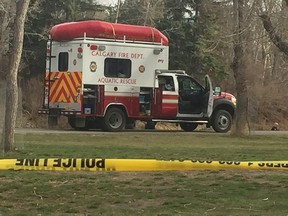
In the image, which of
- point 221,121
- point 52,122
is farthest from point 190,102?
point 52,122

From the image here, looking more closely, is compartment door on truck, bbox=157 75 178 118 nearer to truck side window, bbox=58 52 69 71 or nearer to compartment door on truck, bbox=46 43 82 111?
compartment door on truck, bbox=46 43 82 111

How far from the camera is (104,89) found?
2125cm

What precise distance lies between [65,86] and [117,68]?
6.25 ft

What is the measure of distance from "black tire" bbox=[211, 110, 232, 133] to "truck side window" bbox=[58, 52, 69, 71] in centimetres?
605

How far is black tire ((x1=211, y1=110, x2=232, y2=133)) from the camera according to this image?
2364cm

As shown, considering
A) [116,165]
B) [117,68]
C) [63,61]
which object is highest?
[63,61]

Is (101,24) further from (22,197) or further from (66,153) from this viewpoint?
(22,197)

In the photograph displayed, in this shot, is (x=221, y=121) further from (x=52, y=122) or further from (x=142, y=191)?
(x=142, y=191)

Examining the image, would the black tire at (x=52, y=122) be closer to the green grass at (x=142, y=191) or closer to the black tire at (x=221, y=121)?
the black tire at (x=221, y=121)

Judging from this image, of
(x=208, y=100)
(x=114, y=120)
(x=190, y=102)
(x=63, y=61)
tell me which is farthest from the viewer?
(x=190, y=102)

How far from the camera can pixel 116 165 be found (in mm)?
10859

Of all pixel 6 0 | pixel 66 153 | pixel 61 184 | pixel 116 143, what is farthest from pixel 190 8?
pixel 61 184

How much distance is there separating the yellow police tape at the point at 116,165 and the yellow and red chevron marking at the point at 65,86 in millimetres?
10133

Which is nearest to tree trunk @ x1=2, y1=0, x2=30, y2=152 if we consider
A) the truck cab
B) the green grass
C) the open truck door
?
the green grass
